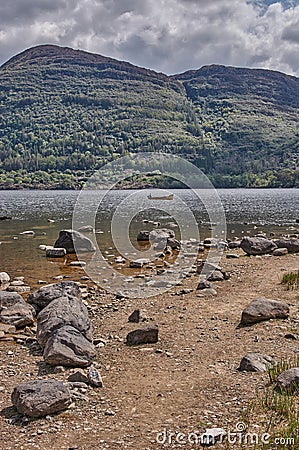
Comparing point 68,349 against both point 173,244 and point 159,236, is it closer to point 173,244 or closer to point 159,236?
point 173,244

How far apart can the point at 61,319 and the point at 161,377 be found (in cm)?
321

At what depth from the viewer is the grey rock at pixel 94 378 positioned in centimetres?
862

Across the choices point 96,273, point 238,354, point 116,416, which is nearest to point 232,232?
point 96,273

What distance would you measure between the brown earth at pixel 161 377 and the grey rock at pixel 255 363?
0.61ft

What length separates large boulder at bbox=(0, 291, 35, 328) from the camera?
13.3 m

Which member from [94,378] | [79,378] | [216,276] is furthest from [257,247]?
[79,378]

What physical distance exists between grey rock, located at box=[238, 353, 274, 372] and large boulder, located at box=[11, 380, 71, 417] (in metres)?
3.54

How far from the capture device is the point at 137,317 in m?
13.4

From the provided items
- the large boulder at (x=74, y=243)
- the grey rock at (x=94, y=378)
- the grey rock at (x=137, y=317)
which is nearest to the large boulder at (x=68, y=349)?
the grey rock at (x=94, y=378)

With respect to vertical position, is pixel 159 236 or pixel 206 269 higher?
pixel 159 236

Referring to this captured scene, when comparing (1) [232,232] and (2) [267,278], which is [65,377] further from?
(1) [232,232]

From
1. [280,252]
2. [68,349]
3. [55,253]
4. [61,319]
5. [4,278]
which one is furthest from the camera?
[55,253]

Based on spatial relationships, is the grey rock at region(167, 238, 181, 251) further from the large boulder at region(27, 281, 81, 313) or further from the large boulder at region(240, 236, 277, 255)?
the large boulder at region(27, 281, 81, 313)

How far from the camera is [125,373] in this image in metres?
9.41
